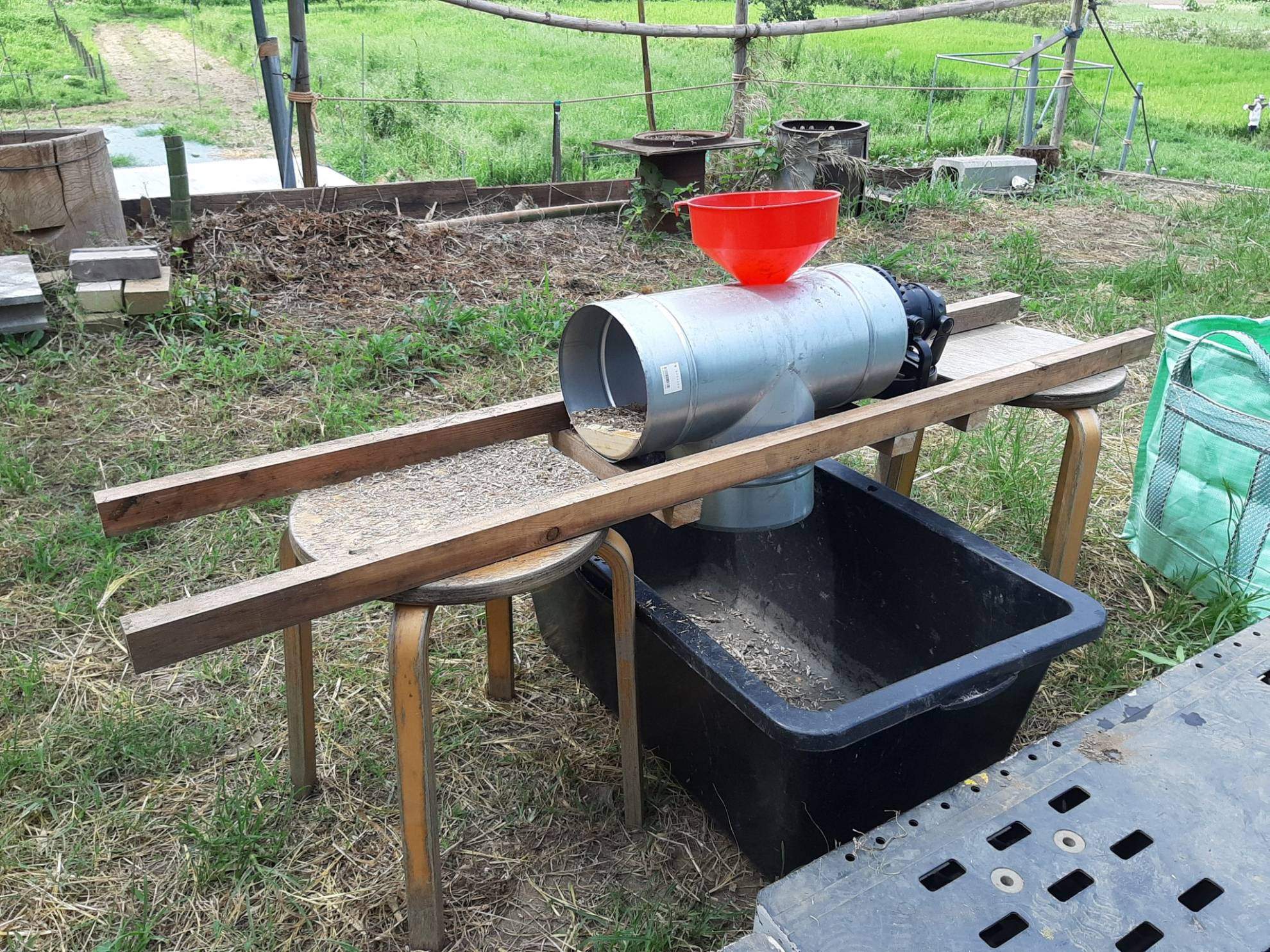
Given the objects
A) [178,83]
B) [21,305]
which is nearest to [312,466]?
[21,305]

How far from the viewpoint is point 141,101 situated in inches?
440

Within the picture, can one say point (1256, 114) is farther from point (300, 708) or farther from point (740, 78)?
point (300, 708)

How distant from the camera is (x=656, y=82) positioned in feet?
42.7

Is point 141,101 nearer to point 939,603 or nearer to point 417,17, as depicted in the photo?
point 417,17

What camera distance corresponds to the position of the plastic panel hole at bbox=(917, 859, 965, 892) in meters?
1.31

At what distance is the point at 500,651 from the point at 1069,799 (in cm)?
129

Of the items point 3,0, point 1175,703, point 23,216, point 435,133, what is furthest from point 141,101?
point 1175,703

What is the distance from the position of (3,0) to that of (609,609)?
20.9 metres

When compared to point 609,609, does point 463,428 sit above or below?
above

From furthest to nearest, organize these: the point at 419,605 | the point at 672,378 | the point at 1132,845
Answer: the point at 672,378 → the point at 419,605 → the point at 1132,845

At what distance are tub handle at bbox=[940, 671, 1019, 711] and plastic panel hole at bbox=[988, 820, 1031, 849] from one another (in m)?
0.26

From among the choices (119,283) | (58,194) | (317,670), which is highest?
(58,194)

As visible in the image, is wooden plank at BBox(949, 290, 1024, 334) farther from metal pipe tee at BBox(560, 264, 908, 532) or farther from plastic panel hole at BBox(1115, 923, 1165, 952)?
plastic panel hole at BBox(1115, 923, 1165, 952)

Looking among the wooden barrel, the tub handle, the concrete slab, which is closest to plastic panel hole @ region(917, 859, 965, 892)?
the tub handle
